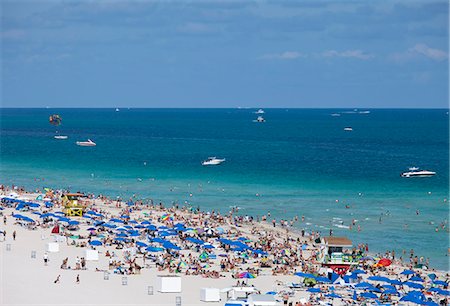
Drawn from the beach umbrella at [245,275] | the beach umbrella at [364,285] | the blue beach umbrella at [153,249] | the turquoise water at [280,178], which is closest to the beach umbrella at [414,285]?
the beach umbrella at [364,285]

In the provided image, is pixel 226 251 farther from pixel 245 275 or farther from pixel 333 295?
pixel 333 295

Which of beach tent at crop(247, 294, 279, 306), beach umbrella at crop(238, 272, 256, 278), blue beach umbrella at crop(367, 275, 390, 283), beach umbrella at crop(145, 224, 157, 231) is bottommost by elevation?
beach tent at crop(247, 294, 279, 306)

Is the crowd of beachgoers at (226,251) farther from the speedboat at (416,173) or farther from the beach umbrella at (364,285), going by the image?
the speedboat at (416,173)

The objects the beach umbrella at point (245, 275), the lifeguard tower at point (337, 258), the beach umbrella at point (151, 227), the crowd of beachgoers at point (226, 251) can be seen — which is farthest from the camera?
the beach umbrella at point (151, 227)

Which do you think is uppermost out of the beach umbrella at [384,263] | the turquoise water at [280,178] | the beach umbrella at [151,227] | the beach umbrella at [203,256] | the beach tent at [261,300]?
the turquoise water at [280,178]

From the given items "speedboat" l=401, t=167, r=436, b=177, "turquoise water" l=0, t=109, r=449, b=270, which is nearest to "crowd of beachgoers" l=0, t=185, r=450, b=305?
"turquoise water" l=0, t=109, r=449, b=270

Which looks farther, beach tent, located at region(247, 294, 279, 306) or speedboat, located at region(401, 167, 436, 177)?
speedboat, located at region(401, 167, 436, 177)

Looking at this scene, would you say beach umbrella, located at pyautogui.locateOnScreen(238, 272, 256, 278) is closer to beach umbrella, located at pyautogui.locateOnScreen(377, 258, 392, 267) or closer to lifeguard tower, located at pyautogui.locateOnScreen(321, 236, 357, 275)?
lifeguard tower, located at pyautogui.locateOnScreen(321, 236, 357, 275)

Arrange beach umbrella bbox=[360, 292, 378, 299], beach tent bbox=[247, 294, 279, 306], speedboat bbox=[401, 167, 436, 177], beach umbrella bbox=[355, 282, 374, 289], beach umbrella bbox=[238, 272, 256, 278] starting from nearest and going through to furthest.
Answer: beach tent bbox=[247, 294, 279, 306], beach umbrella bbox=[360, 292, 378, 299], beach umbrella bbox=[355, 282, 374, 289], beach umbrella bbox=[238, 272, 256, 278], speedboat bbox=[401, 167, 436, 177]

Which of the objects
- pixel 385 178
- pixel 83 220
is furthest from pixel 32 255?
pixel 385 178
